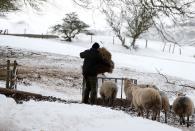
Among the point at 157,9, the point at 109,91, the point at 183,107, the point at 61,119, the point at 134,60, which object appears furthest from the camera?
the point at 134,60

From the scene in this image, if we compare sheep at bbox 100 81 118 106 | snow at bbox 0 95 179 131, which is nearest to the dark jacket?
sheep at bbox 100 81 118 106

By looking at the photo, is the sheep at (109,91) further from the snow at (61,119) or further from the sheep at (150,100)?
the snow at (61,119)

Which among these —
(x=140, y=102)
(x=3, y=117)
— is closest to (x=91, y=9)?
(x=3, y=117)

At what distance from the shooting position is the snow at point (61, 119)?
29.8ft

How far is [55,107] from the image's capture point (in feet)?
34.4

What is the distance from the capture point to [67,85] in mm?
22969

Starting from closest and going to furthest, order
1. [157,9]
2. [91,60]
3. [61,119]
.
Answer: [157,9] → [61,119] → [91,60]

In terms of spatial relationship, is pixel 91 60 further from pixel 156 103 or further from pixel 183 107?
pixel 183 107

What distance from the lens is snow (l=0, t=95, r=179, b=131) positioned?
9.07m

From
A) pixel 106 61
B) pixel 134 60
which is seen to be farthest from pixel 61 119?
pixel 134 60

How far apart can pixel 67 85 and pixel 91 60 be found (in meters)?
8.89

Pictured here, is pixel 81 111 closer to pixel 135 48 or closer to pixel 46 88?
pixel 46 88

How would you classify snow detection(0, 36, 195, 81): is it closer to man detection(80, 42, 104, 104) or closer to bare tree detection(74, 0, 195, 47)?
man detection(80, 42, 104, 104)

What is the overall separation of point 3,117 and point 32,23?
2535 inches
